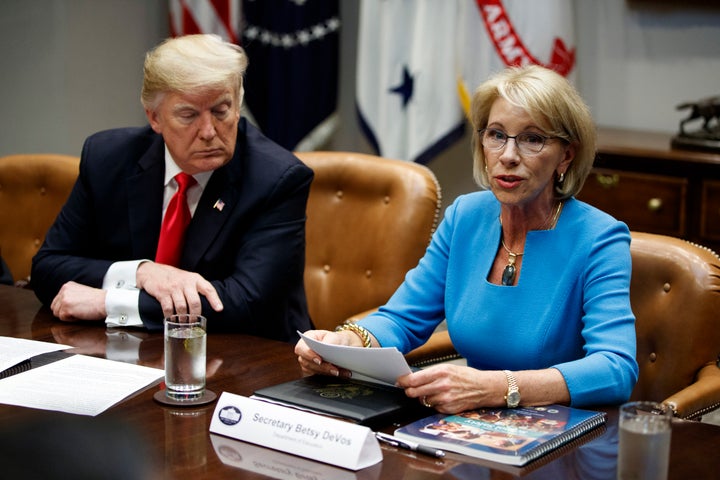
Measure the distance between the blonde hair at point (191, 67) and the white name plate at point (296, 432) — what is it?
104 cm

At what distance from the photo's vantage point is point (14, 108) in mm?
4914

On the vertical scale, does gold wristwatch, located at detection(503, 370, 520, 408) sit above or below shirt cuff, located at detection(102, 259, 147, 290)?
above

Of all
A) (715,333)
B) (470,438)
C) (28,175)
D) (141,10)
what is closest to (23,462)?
(470,438)

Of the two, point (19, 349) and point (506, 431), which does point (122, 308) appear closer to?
point (19, 349)

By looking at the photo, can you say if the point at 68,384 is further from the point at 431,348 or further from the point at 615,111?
the point at 615,111

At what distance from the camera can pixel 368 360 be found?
6.30 feet

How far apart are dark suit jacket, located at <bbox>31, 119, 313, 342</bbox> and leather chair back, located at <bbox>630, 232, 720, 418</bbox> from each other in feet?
2.84

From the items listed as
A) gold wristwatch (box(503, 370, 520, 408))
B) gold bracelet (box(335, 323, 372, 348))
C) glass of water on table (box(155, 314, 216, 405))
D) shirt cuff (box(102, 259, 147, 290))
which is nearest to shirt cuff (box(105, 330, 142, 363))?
shirt cuff (box(102, 259, 147, 290))

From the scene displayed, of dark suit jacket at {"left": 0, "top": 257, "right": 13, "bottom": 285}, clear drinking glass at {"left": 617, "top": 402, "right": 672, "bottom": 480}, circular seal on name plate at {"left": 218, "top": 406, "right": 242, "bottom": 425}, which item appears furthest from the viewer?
dark suit jacket at {"left": 0, "top": 257, "right": 13, "bottom": 285}

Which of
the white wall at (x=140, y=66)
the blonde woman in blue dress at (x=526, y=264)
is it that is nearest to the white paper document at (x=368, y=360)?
the blonde woman in blue dress at (x=526, y=264)

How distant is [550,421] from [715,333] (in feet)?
2.55

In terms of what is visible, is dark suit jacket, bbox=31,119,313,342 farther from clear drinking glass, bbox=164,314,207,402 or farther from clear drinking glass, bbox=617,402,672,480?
clear drinking glass, bbox=617,402,672,480

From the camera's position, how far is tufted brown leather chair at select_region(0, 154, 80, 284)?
3.58 metres

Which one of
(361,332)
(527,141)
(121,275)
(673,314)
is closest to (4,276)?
(121,275)
